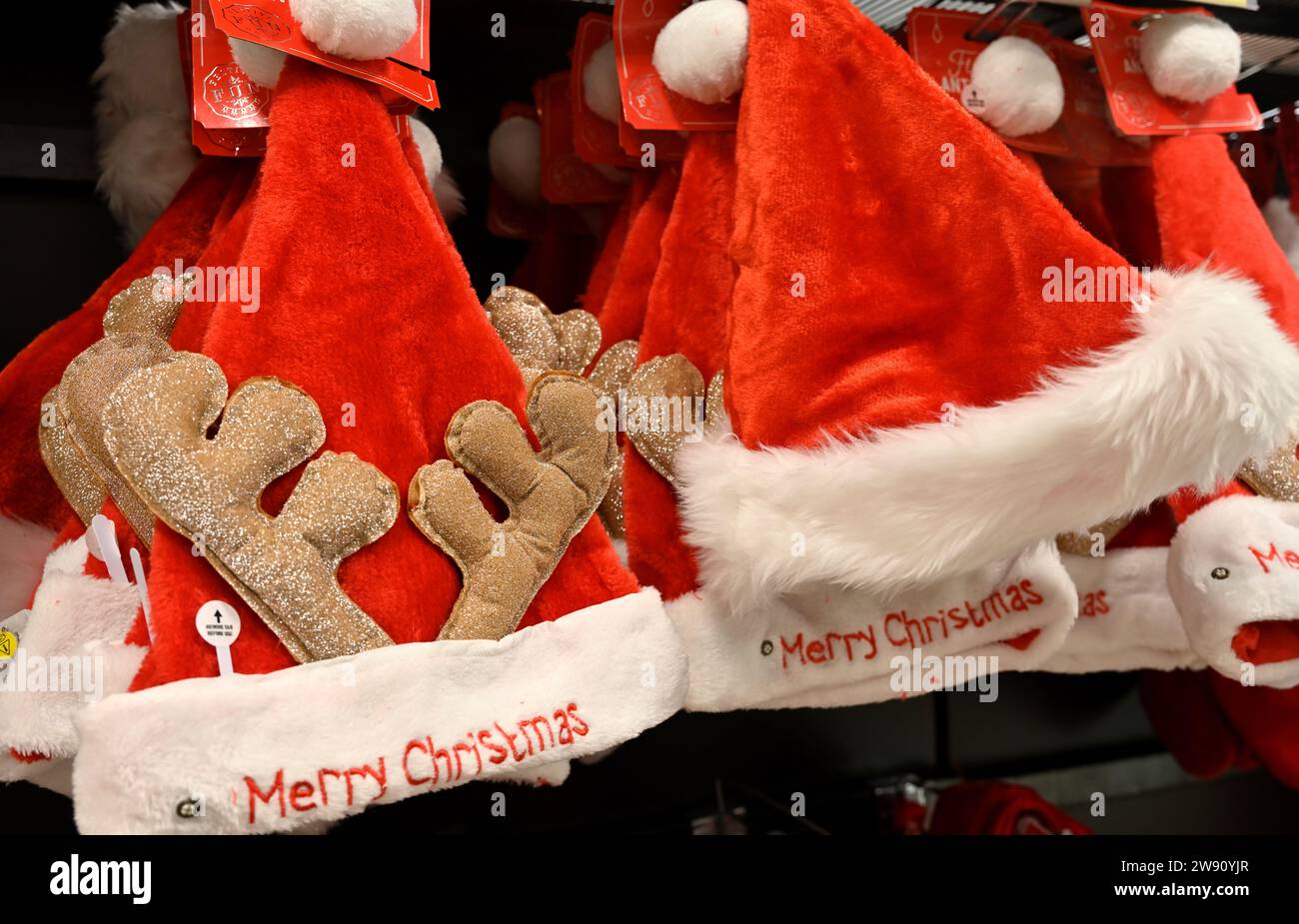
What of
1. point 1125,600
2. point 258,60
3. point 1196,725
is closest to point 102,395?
point 258,60

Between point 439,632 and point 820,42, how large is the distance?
49cm

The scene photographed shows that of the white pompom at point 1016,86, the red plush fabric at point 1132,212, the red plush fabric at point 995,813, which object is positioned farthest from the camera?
the red plush fabric at point 995,813

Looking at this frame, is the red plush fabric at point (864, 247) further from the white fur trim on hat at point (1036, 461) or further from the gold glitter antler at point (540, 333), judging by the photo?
the gold glitter antler at point (540, 333)

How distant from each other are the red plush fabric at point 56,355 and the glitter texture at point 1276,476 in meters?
0.87

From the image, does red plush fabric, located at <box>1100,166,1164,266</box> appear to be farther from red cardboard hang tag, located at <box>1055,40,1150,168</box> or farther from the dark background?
the dark background

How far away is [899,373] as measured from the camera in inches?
26.9

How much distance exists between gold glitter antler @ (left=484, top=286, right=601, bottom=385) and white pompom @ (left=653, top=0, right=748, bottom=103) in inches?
7.9

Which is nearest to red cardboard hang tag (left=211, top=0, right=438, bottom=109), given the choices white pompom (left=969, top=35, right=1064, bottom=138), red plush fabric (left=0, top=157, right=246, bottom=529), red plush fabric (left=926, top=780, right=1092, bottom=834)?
red plush fabric (left=0, top=157, right=246, bottom=529)

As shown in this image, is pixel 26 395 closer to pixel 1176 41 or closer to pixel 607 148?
pixel 607 148

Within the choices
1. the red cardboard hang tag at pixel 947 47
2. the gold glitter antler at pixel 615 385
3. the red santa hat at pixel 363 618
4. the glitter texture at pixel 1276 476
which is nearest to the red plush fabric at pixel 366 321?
the red santa hat at pixel 363 618

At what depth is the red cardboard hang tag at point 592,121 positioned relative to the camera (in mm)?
847

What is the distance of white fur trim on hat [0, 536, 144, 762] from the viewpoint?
56 centimetres

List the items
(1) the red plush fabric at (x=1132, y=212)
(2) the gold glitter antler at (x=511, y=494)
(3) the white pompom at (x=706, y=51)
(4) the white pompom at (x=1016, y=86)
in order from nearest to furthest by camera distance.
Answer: (2) the gold glitter antler at (x=511, y=494) < (3) the white pompom at (x=706, y=51) < (4) the white pompom at (x=1016, y=86) < (1) the red plush fabric at (x=1132, y=212)

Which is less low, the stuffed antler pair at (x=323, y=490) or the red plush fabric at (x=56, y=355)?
the red plush fabric at (x=56, y=355)
